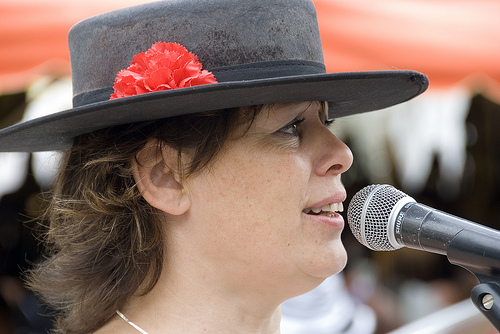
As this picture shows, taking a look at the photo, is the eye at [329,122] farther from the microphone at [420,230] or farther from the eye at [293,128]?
the microphone at [420,230]

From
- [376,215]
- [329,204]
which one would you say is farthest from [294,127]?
[376,215]

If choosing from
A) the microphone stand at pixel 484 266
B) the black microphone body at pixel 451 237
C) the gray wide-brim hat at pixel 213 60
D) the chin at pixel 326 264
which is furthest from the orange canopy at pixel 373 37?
the microphone stand at pixel 484 266

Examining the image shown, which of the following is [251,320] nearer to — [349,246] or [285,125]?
[285,125]

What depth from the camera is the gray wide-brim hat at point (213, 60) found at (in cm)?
142

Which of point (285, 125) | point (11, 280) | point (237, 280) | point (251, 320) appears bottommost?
point (11, 280)

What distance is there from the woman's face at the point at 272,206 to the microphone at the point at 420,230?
102 mm

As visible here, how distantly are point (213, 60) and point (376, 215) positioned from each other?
1.82 ft

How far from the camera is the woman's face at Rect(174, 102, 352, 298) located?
5.08ft

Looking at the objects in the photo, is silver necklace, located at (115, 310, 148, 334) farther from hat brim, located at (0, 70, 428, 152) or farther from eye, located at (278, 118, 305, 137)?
eye, located at (278, 118, 305, 137)

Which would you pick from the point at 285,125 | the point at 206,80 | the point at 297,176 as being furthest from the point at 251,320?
the point at 206,80

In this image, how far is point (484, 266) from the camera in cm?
120

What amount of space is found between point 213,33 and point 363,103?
0.64 m

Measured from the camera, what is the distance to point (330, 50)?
3.38 m

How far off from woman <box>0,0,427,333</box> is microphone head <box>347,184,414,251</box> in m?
0.08
